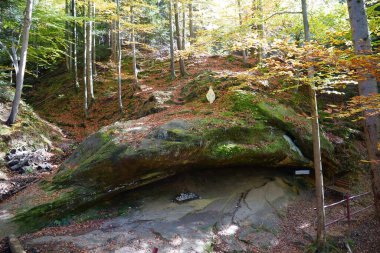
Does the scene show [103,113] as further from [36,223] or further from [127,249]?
[127,249]

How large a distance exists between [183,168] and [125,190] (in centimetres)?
205

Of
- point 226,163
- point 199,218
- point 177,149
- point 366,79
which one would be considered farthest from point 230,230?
point 366,79

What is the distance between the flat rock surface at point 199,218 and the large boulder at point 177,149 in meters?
0.54

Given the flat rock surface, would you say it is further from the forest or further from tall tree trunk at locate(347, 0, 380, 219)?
tall tree trunk at locate(347, 0, 380, 219)

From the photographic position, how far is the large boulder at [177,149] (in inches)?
336

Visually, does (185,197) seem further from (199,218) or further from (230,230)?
(230,230)

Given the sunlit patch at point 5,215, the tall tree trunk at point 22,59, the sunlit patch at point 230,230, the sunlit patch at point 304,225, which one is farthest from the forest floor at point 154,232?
the tall tree trunk at point 22,59

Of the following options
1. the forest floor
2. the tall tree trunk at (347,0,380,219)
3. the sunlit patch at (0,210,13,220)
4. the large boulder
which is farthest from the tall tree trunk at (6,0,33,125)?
the tall tree trunk at (347,0,380,219)

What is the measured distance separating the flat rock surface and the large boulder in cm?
54

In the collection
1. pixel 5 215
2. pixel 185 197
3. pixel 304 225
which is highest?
pixel 5 215

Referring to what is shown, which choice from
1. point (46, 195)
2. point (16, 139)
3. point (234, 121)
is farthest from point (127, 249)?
point (16, 139)

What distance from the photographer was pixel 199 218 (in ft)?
29.0

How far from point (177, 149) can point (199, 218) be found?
2.27 metres

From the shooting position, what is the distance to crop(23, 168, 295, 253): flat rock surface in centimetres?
728
